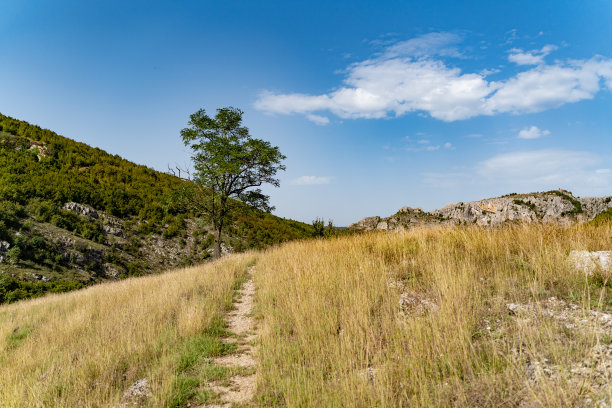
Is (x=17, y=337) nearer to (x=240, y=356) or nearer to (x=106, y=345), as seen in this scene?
(x=106, y=345)

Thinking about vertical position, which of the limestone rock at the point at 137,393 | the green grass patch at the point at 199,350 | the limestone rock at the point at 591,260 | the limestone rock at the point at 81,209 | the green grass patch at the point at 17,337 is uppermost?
the limestone rock at the point at 81,209

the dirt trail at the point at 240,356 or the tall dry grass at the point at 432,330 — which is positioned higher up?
the tall dry grass at the point at 432,330

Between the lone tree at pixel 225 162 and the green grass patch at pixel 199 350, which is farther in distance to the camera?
the lone tree at pixel 225 162

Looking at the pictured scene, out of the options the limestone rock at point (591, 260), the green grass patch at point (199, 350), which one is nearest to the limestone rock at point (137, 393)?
the green grass patch at point (199, 350)

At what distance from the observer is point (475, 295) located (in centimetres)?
418

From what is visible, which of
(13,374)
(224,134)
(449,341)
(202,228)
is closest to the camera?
(449,341)

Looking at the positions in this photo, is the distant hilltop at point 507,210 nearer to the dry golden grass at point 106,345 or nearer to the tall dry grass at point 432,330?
the tall dry grass at point 432,330

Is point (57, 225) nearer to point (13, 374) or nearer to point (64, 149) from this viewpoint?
point (64, 149)

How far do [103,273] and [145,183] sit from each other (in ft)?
49.0

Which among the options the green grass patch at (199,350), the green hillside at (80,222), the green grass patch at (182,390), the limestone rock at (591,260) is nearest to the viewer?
the green grass patch at (182,390)

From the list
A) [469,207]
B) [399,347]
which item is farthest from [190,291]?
[469,207]

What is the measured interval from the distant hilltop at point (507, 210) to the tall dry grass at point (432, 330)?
13.5 m

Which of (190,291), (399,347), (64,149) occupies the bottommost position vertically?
(190,291)

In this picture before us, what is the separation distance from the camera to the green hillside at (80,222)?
16828 mm
